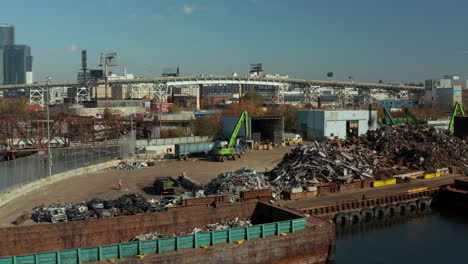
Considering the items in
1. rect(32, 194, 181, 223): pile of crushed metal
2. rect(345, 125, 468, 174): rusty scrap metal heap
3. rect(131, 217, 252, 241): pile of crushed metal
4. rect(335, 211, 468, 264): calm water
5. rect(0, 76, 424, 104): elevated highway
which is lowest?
rect(335, 211, 468, 264): calm water

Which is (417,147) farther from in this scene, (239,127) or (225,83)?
(225,83)

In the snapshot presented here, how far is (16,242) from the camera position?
17.1m

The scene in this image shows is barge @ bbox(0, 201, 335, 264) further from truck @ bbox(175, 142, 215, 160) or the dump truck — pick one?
truck @ bbox(175, 142, 215, 160)

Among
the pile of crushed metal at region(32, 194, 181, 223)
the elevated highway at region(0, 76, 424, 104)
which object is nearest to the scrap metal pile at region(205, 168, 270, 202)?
the pile of crushed metal at region(32, 194, 181, 223)

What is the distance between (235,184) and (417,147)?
17557mm

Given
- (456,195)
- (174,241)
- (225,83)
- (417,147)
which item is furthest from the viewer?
(225,83)

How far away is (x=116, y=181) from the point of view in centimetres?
3325

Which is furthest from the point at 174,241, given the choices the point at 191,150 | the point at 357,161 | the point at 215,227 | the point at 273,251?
the point at 191,150

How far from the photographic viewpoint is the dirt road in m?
26.2

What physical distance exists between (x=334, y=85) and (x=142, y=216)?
126m

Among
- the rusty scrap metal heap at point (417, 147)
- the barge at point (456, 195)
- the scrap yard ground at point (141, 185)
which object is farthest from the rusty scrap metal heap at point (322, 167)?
the barge at point (456, 195)

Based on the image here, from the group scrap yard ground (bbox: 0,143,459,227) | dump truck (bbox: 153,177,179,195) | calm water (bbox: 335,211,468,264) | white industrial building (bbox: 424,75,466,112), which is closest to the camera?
calm water (bbox: 335,211,468,264)

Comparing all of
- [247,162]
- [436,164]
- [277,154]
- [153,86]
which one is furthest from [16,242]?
[153,86]

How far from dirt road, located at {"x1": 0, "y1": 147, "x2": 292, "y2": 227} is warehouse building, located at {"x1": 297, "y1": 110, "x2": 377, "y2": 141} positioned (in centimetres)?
1034
